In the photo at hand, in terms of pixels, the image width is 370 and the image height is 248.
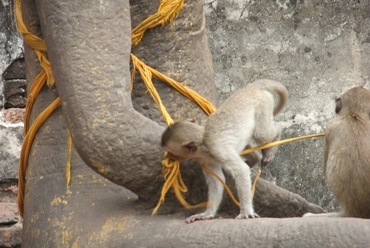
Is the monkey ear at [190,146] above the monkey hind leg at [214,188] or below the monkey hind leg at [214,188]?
above

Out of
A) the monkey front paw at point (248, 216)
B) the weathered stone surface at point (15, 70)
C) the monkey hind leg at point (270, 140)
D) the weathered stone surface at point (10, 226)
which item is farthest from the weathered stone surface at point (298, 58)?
the monkey front paw at point (248, 216)

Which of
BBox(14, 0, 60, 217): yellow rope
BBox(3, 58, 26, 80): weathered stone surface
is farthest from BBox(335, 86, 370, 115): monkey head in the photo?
BBox(3, 58, 26, 80): weathered stone surface

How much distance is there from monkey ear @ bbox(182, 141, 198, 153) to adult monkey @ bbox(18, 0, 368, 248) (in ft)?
0.44

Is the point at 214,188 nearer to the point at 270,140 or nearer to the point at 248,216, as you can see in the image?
the point at 248,216

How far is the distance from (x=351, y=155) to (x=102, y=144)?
1.01 meters

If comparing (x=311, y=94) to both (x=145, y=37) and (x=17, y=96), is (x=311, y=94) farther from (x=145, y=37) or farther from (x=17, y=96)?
(x=145, y=37)

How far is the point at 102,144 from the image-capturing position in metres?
4.99

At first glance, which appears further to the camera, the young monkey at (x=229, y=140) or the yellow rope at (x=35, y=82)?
the yellow rope at (x=35, y=82)

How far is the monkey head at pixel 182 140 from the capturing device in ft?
16.4

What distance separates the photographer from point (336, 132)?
5.24 m

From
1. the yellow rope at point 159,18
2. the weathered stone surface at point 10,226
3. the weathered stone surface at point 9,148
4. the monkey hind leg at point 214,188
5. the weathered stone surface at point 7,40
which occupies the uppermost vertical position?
the yellow rope at point 159,18

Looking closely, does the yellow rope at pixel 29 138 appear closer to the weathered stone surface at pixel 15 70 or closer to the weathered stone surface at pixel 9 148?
the weathered stone surface at pixel 9 148

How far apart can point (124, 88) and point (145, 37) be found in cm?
49

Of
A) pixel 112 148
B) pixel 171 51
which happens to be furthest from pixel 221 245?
pixel 171 51
